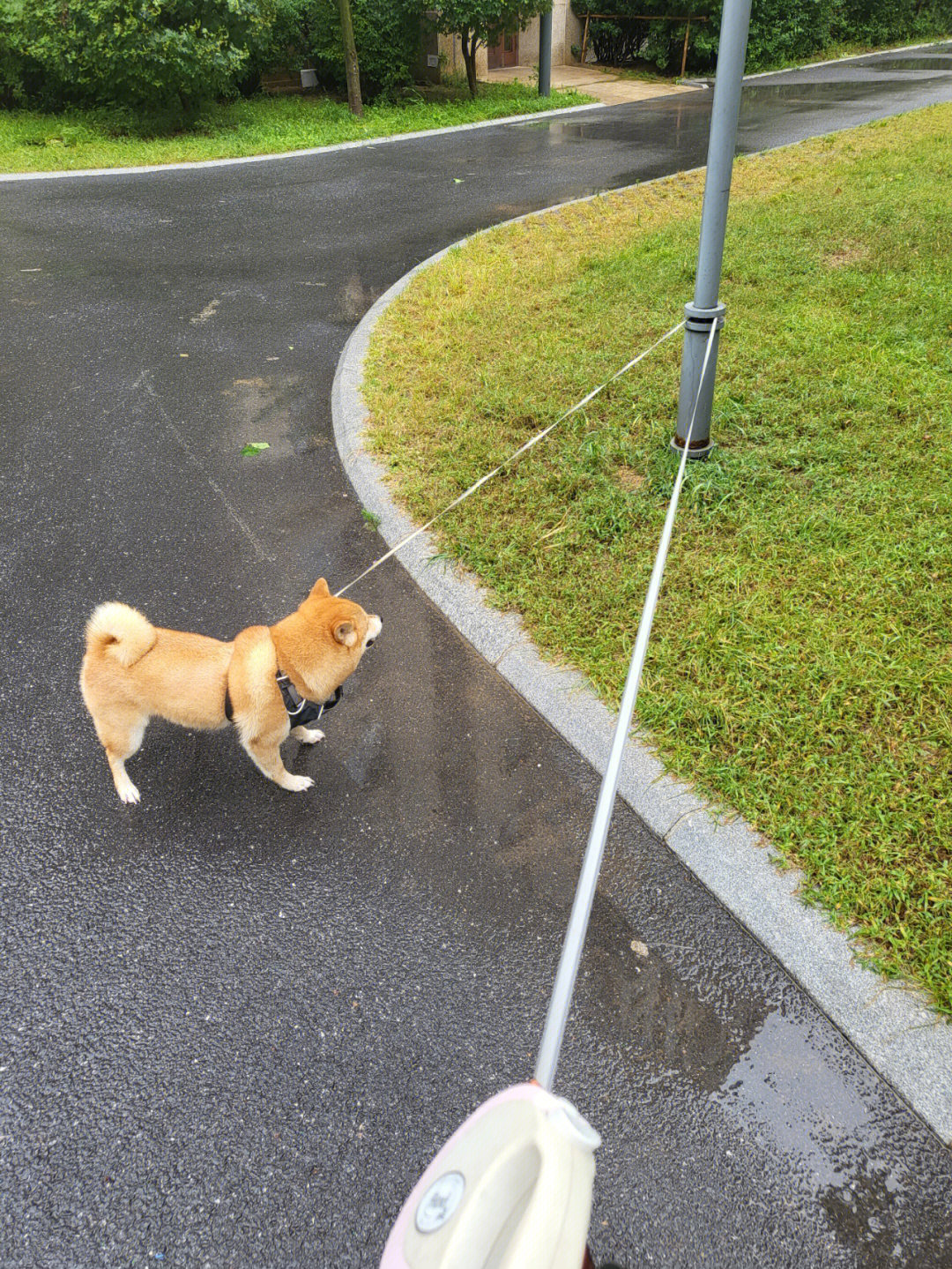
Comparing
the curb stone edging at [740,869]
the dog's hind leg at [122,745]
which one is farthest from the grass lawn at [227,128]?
the dog's hind leg at [122,745]

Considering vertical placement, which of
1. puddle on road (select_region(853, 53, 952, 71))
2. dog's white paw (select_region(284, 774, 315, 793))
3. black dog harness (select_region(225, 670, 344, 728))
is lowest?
dog's white paw (select_region(284, 774, 315, 793))

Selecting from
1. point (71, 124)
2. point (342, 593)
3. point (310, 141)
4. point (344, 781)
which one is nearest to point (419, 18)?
→ point (310, 141)

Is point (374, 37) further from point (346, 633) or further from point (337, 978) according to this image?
point (337, 978)

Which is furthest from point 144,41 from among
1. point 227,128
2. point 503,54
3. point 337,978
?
point 337,978

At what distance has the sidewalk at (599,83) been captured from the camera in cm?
1962

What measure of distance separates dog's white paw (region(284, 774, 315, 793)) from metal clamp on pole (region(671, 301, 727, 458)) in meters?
3.08

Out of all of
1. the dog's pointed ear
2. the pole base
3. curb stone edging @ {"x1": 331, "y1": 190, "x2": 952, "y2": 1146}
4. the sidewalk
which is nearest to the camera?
curb stone edging @ {"x1": 331, "y1": 190, "x2": 952, "y2": 1146}

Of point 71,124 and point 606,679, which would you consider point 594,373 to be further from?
point 71,124

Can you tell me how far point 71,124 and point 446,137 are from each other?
7.41 metres

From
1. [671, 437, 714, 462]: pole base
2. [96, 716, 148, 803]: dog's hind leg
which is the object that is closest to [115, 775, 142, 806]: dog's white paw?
[96, 716, 148, 803]: dog's hind leg

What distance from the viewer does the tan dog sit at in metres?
2.88

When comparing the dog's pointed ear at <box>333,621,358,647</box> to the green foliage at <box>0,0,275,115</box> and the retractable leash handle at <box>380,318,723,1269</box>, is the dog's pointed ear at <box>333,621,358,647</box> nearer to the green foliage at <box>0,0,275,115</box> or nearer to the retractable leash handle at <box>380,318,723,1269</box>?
the retractable leash handle at <box>380,318,723,1269</box>

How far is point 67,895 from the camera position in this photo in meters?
2.82

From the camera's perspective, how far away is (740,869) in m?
2.81
